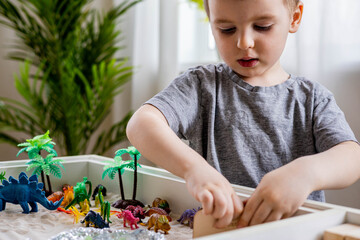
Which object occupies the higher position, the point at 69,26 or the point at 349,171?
the point at 69,26

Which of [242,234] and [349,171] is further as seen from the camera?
[349,171]

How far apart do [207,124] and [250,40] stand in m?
0.19

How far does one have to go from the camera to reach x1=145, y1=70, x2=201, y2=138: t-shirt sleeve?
741 mm

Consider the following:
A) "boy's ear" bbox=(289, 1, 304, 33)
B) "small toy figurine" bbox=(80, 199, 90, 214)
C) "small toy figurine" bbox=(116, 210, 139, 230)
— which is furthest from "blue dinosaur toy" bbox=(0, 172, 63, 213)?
"boy's ear" bbox=(289, 1, 304, 33)

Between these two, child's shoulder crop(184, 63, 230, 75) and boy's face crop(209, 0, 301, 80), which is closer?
boy's face crop(209, 0, 301, 80)

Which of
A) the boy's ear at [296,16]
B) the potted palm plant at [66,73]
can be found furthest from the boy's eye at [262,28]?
the potted palm plant at [66,73]

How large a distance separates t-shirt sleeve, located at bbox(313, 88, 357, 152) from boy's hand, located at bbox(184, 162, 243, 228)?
305 millimetres

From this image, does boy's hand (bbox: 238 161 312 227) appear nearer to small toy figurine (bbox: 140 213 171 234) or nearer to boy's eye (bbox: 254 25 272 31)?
small toy figurine (bbox: 140 213 171 234)

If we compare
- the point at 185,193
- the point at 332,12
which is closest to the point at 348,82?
the point at 332,12

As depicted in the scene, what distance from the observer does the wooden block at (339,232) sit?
426mm

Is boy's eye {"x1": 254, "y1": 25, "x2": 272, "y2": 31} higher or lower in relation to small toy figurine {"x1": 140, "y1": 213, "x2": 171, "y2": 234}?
higher

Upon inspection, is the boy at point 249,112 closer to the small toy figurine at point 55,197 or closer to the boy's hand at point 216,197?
the boy's hand at point 216,197

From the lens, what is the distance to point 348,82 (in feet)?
4.80

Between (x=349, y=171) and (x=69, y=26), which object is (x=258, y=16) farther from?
(x=69, y=26)
